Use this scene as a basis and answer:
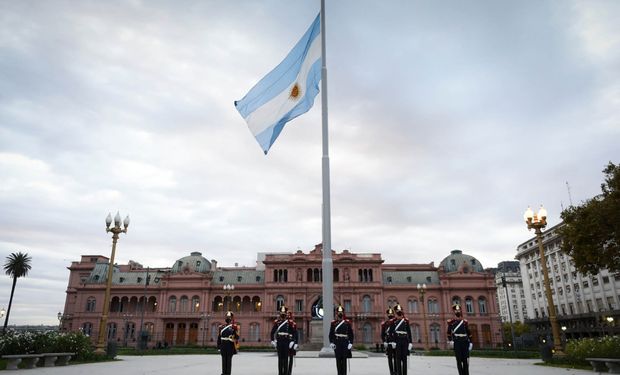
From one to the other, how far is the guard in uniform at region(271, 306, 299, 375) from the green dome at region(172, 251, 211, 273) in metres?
59.2

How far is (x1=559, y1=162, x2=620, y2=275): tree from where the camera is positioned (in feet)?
80.5

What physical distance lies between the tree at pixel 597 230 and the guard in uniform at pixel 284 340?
21.1m

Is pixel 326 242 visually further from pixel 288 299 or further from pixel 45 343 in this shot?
pixel 288 299

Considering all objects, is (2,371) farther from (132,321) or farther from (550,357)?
(132,321)

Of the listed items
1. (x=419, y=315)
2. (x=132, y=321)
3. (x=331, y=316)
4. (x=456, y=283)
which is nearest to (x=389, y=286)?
(x=419, y=315)

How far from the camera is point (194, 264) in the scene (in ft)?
232

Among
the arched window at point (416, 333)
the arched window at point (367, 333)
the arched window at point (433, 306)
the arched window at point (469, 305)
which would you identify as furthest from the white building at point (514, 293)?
the arched window at point (367, 333)

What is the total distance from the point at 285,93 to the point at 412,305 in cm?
5639

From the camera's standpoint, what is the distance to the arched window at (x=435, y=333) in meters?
63.3

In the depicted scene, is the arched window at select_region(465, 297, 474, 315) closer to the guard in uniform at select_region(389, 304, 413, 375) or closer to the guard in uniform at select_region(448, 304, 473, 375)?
the guard in uniform at select_region(448, 304, 473, 375)

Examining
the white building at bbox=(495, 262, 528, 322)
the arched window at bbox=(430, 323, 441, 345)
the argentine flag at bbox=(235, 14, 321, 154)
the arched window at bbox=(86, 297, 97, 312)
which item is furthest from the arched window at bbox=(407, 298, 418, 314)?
the white building at bbox=(495, 262, 528, 322)

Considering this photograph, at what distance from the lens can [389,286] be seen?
66.6 m

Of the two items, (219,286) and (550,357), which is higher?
(219,286)

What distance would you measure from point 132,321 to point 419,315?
45150 millimetres
